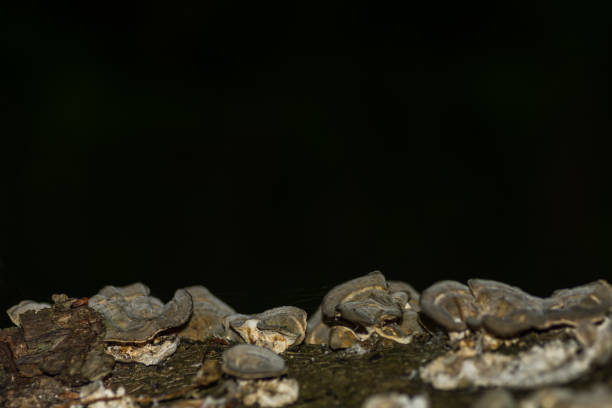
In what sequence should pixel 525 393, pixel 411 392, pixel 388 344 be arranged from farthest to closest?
1. pixel 388 344
2. pixel 411 392
3. pixel 525 393

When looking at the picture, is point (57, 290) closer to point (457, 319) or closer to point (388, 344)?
point (388, 344)

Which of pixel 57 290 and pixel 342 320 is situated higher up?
pixel 342 320

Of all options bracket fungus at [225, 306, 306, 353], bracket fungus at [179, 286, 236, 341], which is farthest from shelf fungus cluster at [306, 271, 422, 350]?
bracket fungus at [179, 286, 236, 341]

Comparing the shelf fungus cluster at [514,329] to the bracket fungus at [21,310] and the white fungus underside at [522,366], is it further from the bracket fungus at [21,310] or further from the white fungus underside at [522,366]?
the bracket fungus at [21,310]

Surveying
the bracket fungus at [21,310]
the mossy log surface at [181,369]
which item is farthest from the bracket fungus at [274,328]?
the bracket fungus at [21,310]

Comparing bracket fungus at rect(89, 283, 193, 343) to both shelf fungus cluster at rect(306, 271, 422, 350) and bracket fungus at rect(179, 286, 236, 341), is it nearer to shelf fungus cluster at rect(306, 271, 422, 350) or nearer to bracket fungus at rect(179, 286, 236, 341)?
bracket fungus at rect(179, 286, 236, 341)

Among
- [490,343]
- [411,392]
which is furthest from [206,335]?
[490,343]
